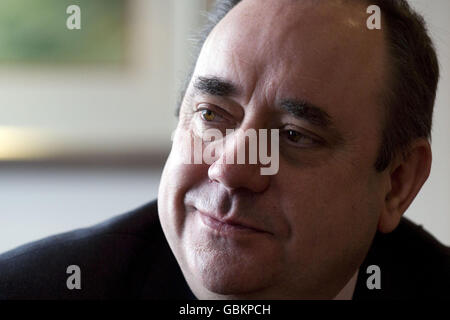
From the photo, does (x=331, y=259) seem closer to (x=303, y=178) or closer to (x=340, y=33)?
(x=303, y=178)

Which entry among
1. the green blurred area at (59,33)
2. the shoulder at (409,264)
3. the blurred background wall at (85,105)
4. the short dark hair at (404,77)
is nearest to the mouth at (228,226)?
the short dark hair at (404,77)

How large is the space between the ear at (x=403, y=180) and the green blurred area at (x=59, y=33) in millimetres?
1056

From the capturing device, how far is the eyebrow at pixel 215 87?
94 centimetres

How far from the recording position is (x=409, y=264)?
1237mm

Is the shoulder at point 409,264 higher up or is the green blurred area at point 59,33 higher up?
the green blurred area at point 59,33

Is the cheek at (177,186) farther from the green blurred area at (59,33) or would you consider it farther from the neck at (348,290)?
the green blurred area at (59,33)

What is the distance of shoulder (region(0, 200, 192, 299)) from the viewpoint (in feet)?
3.41

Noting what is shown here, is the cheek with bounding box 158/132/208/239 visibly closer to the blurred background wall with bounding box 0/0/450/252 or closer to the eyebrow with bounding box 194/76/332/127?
the eyebrow with bounding box 194/76/332/127

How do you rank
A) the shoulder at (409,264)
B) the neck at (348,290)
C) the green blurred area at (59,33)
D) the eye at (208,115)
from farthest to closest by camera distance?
the green blurred area at (59,33) → the shoulder at (409,264) → the neck at (348,290) → the eye at (208,115)

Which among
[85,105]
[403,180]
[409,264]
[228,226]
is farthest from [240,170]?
[85,105]

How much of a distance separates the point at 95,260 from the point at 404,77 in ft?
1.99

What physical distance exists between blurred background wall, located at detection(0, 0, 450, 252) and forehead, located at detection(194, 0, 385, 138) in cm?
85

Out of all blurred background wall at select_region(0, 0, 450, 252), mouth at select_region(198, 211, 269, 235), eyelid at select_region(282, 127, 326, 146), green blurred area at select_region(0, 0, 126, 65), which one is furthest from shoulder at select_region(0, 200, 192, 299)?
green blurred area at select_region(0, 0, 126, 65)

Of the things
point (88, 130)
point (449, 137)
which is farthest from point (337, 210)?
point (449, 137)
